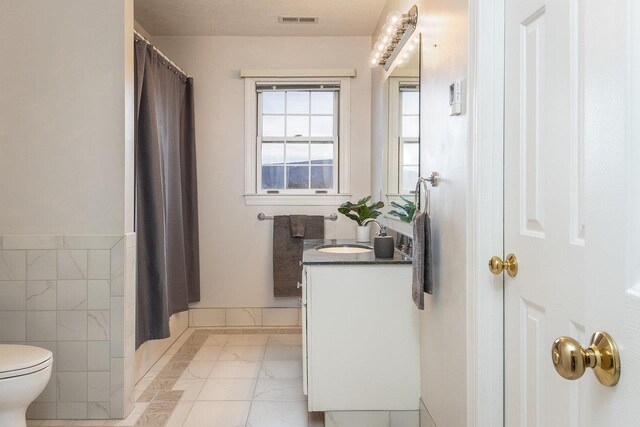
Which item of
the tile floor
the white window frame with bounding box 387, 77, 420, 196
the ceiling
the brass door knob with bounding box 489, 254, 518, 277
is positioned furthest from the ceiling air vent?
the brass door knob with bounding box 489, 254, 518, 277

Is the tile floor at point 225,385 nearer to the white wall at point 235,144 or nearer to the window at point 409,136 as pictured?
the white wall at point 235,144

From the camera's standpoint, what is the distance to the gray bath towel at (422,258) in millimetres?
2057

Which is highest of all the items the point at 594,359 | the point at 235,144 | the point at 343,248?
the point at 235,144

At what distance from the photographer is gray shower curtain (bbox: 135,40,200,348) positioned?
302 cm

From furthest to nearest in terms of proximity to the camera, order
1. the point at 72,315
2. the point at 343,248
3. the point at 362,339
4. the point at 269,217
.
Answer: the point at 269,217 < the point at 343,248 < the point at 72,315 < the point at 362,339

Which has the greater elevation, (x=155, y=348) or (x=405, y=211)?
(x=405, y=211)

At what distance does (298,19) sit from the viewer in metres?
3.88

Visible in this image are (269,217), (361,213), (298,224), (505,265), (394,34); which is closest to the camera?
(505,265)

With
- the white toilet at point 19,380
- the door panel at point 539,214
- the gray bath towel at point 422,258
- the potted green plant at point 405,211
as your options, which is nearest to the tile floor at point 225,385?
the white toilet at point 19,380

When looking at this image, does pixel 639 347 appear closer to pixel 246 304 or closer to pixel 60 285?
pixel 60 285

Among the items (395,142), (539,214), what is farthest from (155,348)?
(539,214)

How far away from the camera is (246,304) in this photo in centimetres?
433

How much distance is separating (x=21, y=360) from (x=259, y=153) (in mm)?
2587

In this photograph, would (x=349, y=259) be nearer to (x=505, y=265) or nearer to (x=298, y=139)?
(x=505, y=265)
